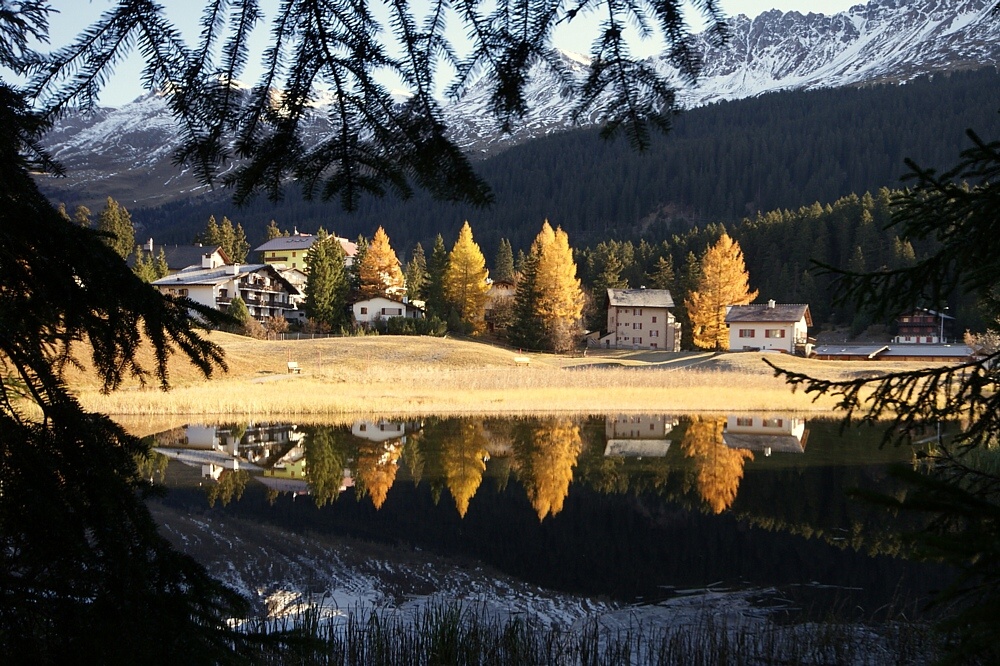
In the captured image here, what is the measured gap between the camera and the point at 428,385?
3856 centimetres

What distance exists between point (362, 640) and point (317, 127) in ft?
20.6

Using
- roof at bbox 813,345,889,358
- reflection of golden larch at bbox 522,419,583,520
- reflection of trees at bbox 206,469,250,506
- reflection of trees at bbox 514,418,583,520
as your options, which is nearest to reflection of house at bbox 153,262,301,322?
reflection of trees at bbox 514,418,583,520

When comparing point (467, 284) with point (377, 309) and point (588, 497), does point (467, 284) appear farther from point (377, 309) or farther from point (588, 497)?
point (588, 497)

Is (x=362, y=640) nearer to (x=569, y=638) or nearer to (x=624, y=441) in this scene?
(x=569, y=638)

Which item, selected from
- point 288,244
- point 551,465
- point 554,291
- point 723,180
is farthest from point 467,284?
point 723,180

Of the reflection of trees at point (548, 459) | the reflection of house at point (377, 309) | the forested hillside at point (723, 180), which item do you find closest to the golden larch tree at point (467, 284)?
the reflection of house at point (377, 309)

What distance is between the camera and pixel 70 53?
2963 mm

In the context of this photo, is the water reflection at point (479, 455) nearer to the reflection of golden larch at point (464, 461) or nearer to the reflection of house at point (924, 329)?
the reflection of golden larch at point (464, 461)

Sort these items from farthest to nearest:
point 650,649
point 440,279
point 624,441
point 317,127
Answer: point 440,279, point 624,441, point 650,649, point 317,127

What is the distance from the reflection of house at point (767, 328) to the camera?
67.9 meters

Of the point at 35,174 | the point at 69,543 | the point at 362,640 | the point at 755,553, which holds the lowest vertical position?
the point at 755,553

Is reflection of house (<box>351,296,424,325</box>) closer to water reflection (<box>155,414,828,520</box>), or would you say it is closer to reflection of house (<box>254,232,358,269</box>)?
reflection of house (<box>254,232,358,269</box>)

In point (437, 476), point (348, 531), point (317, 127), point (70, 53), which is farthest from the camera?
point (437, 476)

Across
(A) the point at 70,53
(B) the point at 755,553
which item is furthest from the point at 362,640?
(B) the point at 755,553
